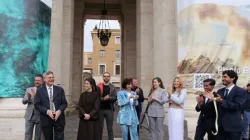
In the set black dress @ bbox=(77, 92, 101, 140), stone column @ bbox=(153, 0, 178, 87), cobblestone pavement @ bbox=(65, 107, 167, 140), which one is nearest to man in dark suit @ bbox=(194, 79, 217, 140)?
black dress @ bbox=(77, 92, 101, 140)

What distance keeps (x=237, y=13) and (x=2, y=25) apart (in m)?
6.02

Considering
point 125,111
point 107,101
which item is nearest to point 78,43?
point 107,101

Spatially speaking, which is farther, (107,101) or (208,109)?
(107,101)

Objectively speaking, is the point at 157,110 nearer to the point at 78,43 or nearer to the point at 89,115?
the point at 89,115

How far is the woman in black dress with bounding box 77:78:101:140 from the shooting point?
5605mm

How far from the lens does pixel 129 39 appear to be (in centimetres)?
1605

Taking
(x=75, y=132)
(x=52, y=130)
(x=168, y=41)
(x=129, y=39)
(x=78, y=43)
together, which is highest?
(x=129, y=39)

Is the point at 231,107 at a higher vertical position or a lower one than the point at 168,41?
lower

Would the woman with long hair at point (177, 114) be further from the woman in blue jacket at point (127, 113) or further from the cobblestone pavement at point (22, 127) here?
the cobblestone pavement at point (22, 127)

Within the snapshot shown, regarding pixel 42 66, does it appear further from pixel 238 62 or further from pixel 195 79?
pixel 238 62

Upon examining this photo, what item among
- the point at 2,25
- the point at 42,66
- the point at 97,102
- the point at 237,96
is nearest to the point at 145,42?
the point at 42,66

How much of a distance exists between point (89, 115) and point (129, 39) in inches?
424

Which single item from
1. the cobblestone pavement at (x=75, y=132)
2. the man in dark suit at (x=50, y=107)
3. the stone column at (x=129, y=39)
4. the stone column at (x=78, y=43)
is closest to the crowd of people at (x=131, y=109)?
the man in dark suit at (x=50, y=107)

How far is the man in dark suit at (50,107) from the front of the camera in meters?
5.55
